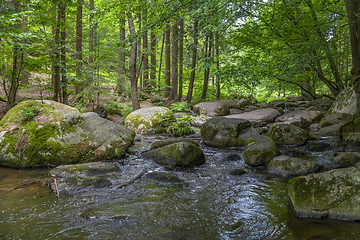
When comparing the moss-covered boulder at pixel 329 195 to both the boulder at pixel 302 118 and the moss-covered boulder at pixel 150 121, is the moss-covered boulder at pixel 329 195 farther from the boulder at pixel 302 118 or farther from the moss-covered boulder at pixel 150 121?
the boulder at pixel 302 118

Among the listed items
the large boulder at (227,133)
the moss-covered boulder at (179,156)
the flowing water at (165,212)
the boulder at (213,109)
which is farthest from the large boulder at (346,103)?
the moss-covered boulder at (179,156)

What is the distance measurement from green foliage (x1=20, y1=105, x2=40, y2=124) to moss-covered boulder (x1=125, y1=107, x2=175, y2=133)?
3.95 meters

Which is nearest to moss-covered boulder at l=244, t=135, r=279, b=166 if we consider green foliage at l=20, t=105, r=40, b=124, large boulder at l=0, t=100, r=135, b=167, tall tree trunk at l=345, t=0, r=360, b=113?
tall tree trunk at l=345, t=0, r=360, b=113

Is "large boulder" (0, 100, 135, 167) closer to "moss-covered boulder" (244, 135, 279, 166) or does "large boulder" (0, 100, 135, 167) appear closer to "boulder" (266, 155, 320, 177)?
"moss-covered boulder" (244, 135, 279, 166)

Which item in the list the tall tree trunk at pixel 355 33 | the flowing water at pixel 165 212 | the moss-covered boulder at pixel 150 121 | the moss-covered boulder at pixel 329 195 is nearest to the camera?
the flowing water at pixel 165 212

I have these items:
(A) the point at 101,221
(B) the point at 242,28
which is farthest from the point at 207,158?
(B) the point at 242,28

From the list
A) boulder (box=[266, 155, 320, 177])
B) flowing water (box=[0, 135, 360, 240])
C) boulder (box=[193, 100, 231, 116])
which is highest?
boulder (box=[193, 100, 231, 116])

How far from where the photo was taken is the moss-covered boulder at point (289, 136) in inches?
280

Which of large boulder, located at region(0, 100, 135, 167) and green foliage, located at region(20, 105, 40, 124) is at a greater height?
green foliage, located at region(20, 105, 40, 124)

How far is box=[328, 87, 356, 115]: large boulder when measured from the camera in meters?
8.38

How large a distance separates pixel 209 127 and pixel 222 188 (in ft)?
11.1

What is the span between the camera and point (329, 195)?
312cm

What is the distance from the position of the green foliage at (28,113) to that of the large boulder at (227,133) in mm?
5318

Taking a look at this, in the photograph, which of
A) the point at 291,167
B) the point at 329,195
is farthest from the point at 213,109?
the point at 329,195
